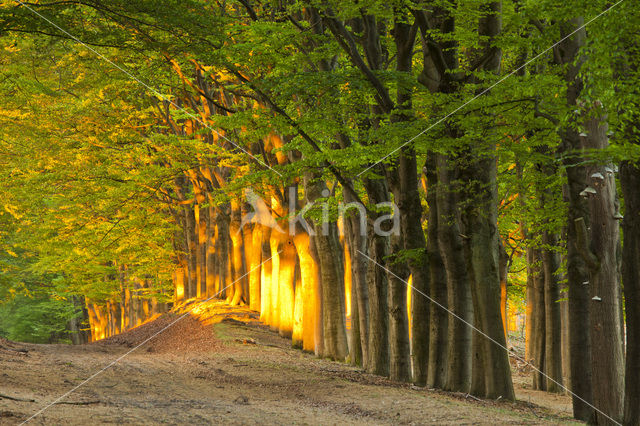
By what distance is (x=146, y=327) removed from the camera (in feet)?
118

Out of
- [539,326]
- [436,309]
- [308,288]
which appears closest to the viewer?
[436,309]

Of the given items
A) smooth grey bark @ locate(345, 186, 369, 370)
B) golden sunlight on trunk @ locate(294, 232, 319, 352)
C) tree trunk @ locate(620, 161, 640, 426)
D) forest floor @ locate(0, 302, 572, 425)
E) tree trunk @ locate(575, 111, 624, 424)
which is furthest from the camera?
golden sunlight on trunk @ locate(294, 232, 319, 352)

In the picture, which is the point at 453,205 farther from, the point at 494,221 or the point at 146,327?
the point at 146,327

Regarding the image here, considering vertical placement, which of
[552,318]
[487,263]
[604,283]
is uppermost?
[487,263]

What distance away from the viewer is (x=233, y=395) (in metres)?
13.9

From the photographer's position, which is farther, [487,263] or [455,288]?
[455,288]

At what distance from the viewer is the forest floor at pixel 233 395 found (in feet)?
33.4

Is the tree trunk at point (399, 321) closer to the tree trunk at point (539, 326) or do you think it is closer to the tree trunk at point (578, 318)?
the tree trunk at point (578, 318)

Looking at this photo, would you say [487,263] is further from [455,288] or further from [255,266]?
[255,266]

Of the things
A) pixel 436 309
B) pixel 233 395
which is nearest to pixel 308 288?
pixel 436 309

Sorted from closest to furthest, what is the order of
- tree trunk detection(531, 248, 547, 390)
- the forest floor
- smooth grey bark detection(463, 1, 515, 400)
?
the forest floor
smooth grey bark detection(463, 1, 515, 400)
tree trunk detection(531, 248, 547, 390)

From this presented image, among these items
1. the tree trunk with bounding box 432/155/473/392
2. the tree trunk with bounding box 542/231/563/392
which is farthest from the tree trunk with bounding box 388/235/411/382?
the tree trunk with bounding box 542/231/563/392

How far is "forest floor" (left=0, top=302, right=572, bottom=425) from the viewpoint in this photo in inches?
401

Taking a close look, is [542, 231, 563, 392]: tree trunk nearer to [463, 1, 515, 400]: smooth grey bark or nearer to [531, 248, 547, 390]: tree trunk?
[531, 248, 547, 390]: tree trunk
